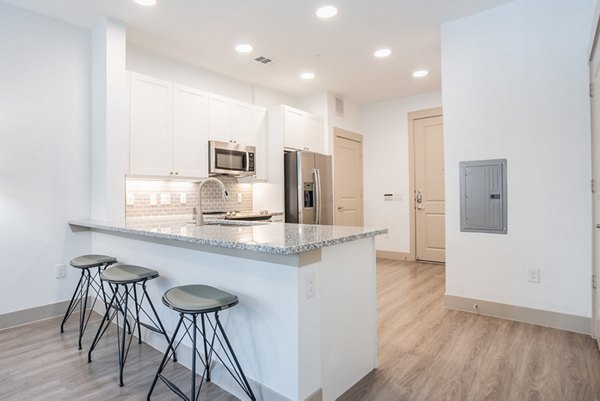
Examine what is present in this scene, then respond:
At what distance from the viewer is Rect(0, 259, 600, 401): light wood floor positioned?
6.07ft

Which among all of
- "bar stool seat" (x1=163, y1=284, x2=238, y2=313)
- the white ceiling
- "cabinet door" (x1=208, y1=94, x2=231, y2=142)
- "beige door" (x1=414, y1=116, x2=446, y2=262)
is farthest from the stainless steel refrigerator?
"bar stool seat" (x1=163, y1=284, x2=238, y2=313)

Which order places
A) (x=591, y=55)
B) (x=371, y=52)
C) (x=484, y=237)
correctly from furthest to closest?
(x=371, y=52) → (x=484, y=237) → (x=591, y=55)

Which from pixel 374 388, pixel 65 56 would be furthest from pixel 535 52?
pixel 65 56

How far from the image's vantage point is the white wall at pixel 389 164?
5.65 m

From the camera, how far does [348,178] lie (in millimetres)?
5797

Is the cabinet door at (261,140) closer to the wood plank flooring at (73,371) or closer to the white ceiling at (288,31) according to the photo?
the white ceiling at (288,31)

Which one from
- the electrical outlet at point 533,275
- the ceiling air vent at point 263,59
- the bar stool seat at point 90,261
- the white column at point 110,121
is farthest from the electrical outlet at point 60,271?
the electrical outlet at point 533,275

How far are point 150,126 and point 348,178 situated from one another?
3342mm

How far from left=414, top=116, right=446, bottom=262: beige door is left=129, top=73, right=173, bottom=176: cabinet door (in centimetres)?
382

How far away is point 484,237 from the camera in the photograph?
9.92 ft

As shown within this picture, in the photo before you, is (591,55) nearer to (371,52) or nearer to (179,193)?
(371,52)

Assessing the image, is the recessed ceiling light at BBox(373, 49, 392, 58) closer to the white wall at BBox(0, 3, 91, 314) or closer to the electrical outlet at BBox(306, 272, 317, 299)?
the white wall at BBox(0, 3, 91, 314)

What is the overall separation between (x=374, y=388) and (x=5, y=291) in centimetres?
303

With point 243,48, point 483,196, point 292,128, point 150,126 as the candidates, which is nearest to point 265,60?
point 243,48
